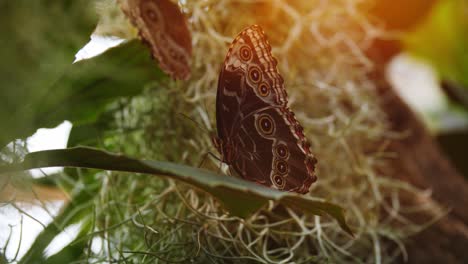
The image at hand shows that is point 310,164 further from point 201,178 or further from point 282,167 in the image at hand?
point 201,178

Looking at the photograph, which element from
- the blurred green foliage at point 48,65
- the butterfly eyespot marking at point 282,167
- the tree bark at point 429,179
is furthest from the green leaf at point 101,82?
the tree bark at point 429,179

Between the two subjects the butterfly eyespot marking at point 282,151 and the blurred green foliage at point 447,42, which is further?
the blurred green foliage at point 447,42

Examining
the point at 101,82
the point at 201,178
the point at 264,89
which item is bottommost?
the point at 201,178

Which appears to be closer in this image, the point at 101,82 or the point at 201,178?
the point at 201,178

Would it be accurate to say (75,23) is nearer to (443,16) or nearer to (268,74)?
(268,74)

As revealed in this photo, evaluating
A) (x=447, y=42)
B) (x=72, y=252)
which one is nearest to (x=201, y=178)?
(x=72, y=252)

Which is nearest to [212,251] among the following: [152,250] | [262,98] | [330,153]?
[152,250]

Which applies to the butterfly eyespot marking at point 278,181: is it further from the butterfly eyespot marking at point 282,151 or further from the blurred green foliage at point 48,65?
the blurred green foliage at point 48,65
